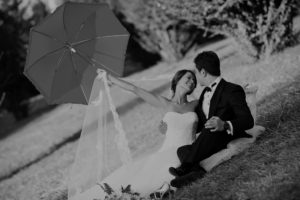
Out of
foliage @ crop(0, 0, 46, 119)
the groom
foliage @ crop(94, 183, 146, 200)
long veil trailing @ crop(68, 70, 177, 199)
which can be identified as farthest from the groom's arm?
foliage @ crop(0, 0, 46, 119)

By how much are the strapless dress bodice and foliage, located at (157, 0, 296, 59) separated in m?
7.19

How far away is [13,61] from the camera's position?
26.7 meters

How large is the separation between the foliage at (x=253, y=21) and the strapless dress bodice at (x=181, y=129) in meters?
7.19

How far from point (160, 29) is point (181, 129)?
729 inches

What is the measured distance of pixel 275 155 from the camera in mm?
5320

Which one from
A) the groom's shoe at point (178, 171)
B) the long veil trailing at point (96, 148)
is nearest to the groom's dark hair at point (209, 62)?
the groom's shoe at point (178, 171)

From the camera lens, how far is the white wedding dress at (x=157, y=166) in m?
5.68

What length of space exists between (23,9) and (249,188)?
102ft

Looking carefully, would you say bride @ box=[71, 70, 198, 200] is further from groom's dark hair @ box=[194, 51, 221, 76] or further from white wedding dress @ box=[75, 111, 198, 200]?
groom's dark hair @ box=[194, 51, 221, 76]

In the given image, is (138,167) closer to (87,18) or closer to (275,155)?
(275,155)

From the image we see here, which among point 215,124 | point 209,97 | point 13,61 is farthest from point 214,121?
point 13,61

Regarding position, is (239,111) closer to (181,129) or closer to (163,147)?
(181,129)

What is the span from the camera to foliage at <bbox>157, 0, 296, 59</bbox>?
41.8 ft

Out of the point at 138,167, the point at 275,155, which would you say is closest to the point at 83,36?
the point at 138,167
